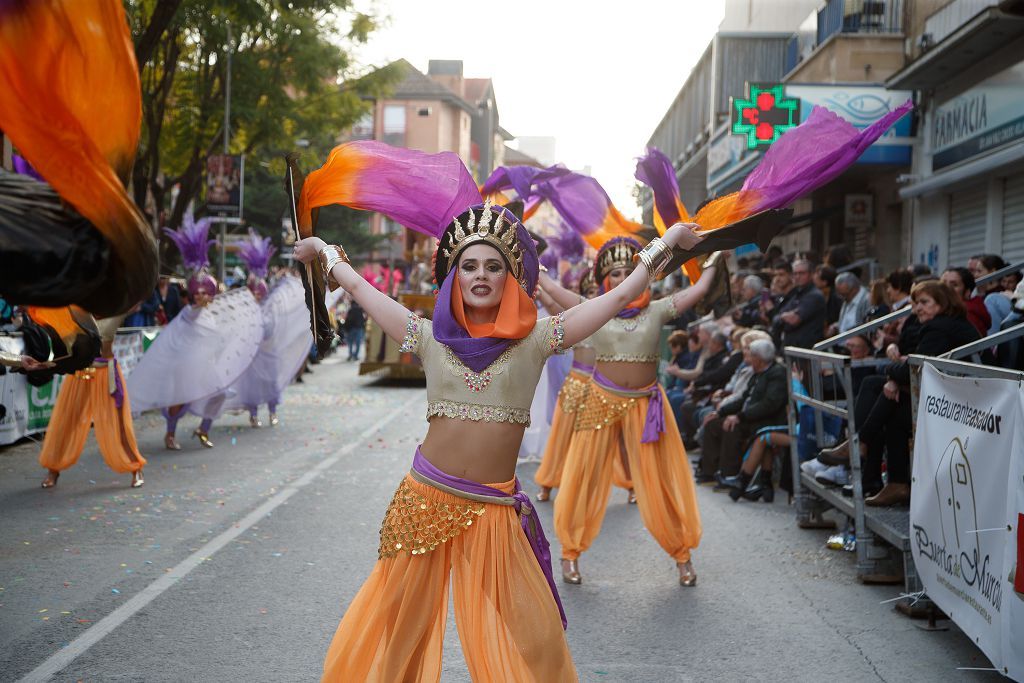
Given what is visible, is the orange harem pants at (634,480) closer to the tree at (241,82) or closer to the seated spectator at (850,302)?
the seated spectator at (850,302)

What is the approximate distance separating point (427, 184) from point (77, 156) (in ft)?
9.12

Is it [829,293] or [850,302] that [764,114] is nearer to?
[829,293]

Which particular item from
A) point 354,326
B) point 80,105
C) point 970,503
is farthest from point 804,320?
point 354,326

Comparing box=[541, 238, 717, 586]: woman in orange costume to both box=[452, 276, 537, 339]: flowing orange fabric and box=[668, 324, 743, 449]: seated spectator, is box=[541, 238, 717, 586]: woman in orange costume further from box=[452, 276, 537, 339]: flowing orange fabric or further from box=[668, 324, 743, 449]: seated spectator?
box=[668, 324, 743, 449]: seated spectator

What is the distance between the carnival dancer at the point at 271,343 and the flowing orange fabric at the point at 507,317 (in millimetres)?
10107

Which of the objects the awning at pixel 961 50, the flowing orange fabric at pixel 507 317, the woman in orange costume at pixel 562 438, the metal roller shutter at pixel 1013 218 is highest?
the awning at pixel 961 50

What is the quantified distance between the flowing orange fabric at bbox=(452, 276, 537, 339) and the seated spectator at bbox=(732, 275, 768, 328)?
1017 centimetres

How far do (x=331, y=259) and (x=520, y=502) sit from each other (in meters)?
1.26

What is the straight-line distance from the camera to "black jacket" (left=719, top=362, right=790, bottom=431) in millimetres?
10266

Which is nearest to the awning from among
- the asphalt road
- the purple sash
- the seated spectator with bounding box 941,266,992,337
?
the seated spectator with bounding box 941,266,992,337

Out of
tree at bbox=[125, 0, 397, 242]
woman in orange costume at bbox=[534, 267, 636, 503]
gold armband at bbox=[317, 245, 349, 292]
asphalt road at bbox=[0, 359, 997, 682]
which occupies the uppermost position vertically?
tree at bbox=[125, 0, 397, 242]

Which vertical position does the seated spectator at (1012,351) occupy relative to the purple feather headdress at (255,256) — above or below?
below

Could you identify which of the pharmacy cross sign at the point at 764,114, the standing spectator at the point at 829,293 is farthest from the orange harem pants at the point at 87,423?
the pharmacy cross sign at the point at 764,114

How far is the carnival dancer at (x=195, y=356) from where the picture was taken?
1179 cm
